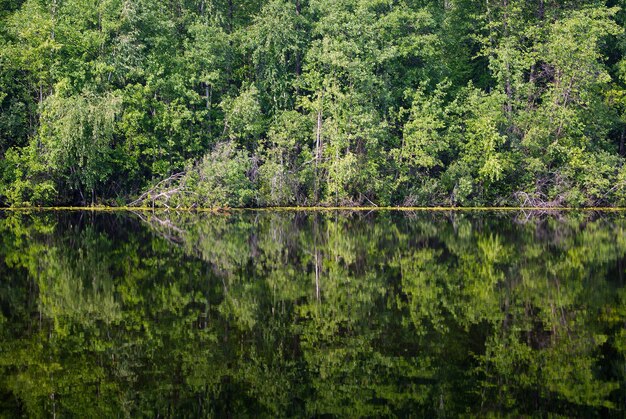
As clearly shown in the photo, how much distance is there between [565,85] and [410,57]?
1009cm

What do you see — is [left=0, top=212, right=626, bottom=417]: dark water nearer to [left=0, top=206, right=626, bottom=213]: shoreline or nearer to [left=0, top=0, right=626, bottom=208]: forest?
[left=0, top=206, right=626, bottom=213]: shoreline

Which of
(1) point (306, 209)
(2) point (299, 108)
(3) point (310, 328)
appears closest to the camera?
(3) point (310, 328)

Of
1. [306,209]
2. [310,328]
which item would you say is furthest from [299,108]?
[310,328]

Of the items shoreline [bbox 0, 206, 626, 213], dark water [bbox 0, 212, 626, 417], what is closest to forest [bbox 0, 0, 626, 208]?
shoreline [bbox 0, 206, 626, 213]

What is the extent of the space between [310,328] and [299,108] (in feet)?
125

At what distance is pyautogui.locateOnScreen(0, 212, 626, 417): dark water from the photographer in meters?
8.34

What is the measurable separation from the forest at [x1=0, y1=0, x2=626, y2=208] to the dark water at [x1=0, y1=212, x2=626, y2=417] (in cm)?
1850

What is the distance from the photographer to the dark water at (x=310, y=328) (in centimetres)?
834

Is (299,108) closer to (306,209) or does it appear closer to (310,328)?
(306,209)

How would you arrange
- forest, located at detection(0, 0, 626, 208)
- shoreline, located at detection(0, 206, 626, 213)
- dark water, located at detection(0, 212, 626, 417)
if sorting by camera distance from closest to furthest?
1. dark water, located at detection(0, 212, 626, 417)
2. shoreline, located at detection(0, 206, 626, 213)
3. forest, located at detection(0, 0, 626, 208)

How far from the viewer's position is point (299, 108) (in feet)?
159

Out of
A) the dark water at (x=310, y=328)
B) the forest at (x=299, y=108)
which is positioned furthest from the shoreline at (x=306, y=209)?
the dark water at (x=310, y=328)

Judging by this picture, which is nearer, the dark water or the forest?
the dark water

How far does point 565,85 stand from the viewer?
45250 mm
